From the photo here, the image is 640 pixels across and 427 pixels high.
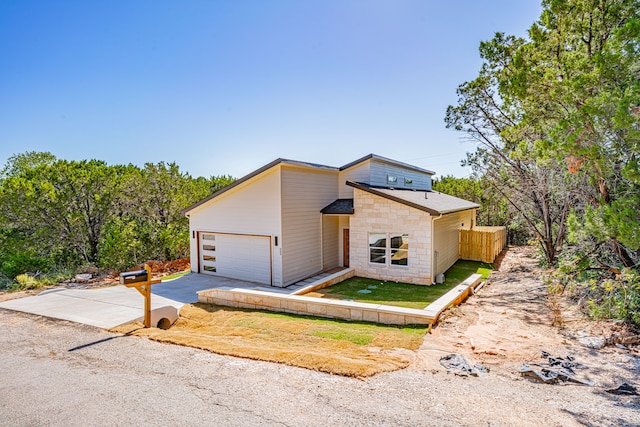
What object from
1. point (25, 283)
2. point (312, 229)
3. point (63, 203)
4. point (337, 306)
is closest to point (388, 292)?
point (337, 306)

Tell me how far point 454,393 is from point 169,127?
66.2 feet

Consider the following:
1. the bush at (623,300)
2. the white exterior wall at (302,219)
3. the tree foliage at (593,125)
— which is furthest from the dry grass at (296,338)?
the tree foliage at (593,125)

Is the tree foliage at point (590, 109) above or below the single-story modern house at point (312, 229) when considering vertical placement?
above

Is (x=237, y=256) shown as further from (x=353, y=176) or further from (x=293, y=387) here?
(x=293, y=387)

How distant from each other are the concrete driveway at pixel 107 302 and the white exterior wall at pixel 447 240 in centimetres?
770

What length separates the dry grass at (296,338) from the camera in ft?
20.2

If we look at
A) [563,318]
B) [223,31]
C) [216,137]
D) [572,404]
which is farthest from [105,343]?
[216,137]

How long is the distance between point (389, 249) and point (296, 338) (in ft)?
23.4

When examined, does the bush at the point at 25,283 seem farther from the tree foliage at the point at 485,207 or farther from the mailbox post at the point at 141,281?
the tree foliage at the point at 485,207

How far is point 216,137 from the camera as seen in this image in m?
20.8

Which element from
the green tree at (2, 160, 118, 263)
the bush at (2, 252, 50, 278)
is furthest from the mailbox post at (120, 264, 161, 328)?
the green tree at (2, 160, 118, 263)

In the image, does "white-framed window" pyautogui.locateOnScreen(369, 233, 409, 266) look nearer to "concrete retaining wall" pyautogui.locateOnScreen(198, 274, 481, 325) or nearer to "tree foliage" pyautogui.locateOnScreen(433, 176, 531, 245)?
"concrete retaining wall" pyautogui.locateOnScreen(198, 274, 481, 325)

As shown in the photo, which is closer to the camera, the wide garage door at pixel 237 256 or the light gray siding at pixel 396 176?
the wide garage door at pixel 237 256

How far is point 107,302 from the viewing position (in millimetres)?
10836
